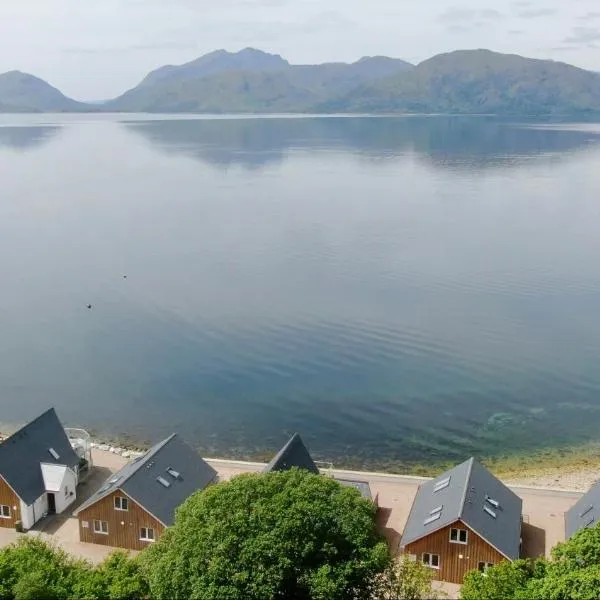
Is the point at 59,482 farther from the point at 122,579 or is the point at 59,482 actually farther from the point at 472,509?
the point at 472,509

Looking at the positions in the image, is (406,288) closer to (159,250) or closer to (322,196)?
(159,250)

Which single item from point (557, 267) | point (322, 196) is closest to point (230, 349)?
point (557, 267)

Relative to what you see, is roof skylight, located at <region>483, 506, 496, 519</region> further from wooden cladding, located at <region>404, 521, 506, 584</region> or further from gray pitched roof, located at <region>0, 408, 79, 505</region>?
gray pitched roof, located at <region>0, 408, 79, 505</region>

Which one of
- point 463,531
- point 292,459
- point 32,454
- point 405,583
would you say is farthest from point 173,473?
point 405,583

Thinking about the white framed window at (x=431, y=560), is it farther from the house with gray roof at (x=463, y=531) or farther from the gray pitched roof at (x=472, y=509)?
the gray pitched roof at (x=472, y=509)

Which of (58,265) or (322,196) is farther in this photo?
(322,196)
